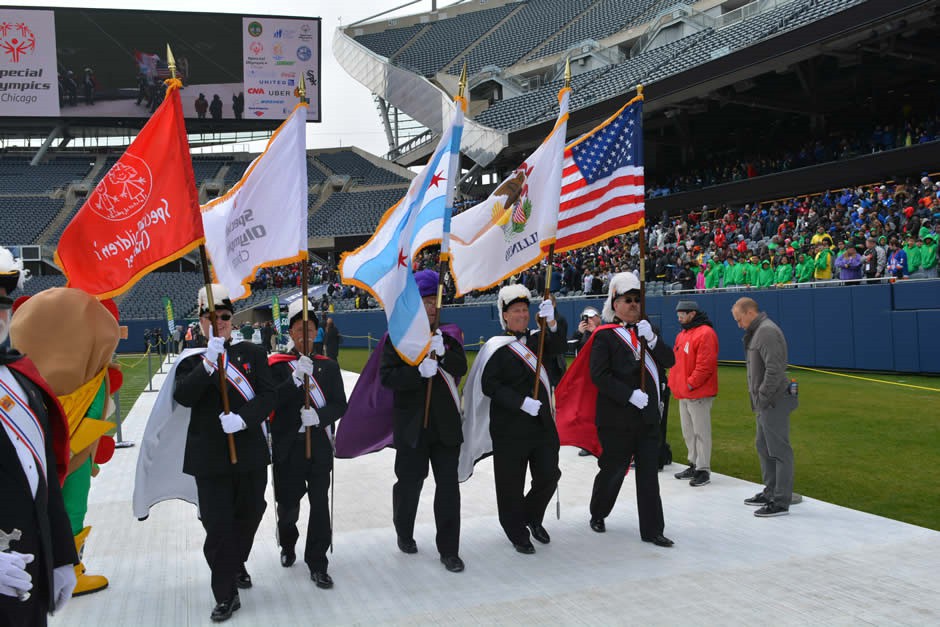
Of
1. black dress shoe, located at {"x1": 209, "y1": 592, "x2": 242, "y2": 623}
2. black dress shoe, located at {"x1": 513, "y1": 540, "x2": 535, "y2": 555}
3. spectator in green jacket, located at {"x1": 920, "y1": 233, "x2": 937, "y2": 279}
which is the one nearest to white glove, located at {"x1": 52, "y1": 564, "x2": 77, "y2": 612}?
black dress shoe, located at {"x1": 209, "y1": 592, "x2": 242, "y2": 623}

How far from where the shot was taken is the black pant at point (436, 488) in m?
5.67

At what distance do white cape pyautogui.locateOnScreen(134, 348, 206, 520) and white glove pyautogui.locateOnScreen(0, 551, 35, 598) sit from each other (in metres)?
2.65

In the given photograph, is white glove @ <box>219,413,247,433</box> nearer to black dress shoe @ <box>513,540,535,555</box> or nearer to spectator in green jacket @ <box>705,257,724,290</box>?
black dress shoe @ <box>513,540,535,555</box>

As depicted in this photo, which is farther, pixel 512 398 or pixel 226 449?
pixel 512 398

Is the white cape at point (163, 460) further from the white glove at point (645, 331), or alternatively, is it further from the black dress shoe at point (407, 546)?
the white glove at point (645, 331)

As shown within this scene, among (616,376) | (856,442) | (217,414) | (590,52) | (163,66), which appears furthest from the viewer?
(163,66)

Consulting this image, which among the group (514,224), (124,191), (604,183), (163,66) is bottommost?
(514,224)

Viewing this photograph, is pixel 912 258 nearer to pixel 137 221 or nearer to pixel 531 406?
pixel 531 406

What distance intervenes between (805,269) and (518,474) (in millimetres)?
13876

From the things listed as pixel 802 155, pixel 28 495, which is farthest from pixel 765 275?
pixel 28 495

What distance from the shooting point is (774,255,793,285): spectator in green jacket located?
60.0 feet

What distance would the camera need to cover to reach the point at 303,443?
18.4 feet

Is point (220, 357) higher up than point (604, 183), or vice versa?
point (604, 183)

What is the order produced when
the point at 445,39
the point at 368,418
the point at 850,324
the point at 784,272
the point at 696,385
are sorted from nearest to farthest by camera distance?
the point at 368,418, the point at 696,385, the point at 850,324, the point at 784,272, the point at 445,39
